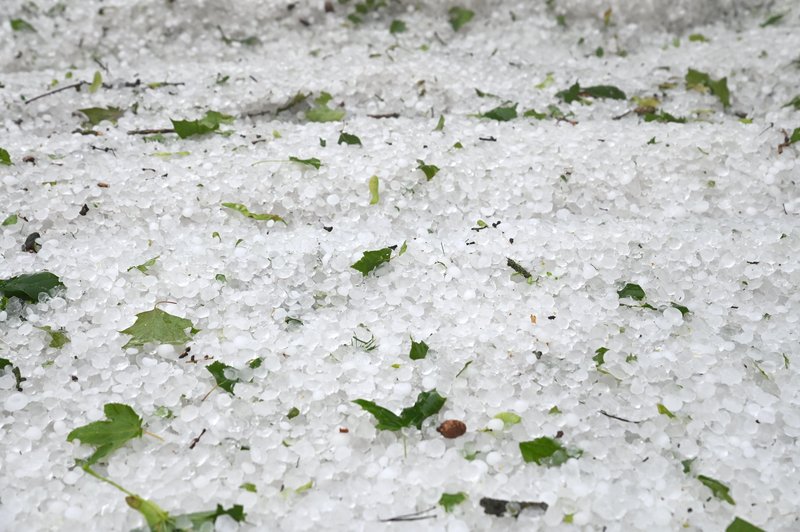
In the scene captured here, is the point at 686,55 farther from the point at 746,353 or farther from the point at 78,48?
the point at 78,48

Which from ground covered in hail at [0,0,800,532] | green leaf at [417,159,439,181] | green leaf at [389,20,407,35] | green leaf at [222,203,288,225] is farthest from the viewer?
green leaf at [389,20,407,35]

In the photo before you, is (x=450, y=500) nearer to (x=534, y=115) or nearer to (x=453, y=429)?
(x=453, y=429)

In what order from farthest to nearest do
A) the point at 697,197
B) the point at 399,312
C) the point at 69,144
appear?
1. the point at 69,144
2. the point at 697,197
3. the point at 399,312

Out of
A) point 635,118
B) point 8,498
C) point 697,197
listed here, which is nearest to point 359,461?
point 8,498

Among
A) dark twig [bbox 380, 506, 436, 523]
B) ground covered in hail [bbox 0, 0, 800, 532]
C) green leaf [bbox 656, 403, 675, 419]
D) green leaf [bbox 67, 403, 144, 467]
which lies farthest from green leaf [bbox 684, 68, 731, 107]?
green leaf [bbox 67, 403, 144, 467]

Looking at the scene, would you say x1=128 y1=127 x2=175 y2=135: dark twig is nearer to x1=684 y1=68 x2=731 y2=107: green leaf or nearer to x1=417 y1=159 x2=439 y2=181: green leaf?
x1=417 y1=159 x2=439 y2=181: green leaf

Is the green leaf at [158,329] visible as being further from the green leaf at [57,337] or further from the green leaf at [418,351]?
the green leaf at [418,351]

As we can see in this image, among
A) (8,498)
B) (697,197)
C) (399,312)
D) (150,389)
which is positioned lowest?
(8,498)

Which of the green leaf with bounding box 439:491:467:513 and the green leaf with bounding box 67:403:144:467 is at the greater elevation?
the green leaf with bounding box 439:491:467:513
